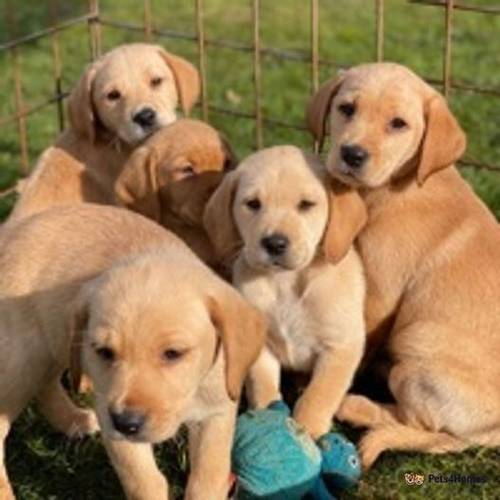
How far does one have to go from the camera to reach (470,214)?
15.8 ft

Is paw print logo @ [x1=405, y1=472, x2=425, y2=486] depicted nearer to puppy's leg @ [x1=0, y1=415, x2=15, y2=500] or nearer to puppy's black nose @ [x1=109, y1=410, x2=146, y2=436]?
puppy's black nose @ [x1=109, y1=410, x2=146, y2=436]

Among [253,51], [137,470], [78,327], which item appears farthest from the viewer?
[253,51]

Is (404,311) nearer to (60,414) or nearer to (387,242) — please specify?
(387,242)

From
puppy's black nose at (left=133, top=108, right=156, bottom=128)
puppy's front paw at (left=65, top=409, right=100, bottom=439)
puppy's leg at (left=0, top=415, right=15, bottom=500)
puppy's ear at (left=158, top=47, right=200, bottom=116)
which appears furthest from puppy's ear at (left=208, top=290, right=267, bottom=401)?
puppy's ear at (left=158, top=47, right=200, bottom=116)

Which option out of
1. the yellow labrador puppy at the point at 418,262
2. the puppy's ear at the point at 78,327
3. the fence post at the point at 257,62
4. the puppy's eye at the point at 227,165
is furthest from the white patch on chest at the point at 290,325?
the fence post at the point at 257,62

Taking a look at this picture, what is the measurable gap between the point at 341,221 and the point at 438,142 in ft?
1.63

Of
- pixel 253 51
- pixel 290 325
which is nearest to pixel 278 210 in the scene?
pixel 290 325

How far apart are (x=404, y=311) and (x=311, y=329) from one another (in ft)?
1.26

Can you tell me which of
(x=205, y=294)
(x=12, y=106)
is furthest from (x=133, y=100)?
(x=12, y=106)

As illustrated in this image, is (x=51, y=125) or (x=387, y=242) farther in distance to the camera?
(x=51, y=125)

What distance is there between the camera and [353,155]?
4543mm

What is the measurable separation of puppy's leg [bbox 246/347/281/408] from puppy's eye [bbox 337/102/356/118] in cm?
97

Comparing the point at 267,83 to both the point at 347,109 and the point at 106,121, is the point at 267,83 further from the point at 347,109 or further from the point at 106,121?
the point at 347,109

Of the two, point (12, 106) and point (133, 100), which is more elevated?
point (133, 100)
